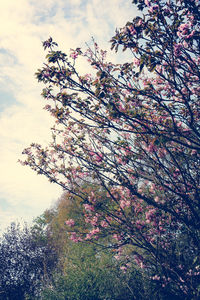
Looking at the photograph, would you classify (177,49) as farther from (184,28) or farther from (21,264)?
(21,264)

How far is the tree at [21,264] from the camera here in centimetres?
1365

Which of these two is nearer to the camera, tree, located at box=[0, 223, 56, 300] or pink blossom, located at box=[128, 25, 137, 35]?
pink blossom, located at box=[128, 25, 137, 35]

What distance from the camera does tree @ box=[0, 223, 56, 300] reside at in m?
13.6

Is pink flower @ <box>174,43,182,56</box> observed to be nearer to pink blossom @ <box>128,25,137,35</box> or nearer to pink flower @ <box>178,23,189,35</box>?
pink flower @ <box>178,23,189,35</box>

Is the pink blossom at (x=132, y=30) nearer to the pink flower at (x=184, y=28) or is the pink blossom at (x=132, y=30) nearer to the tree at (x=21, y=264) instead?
the pink flower at (x=184, y=28)

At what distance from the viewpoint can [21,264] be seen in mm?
15484

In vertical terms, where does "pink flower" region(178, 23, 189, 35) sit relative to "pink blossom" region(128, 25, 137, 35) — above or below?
below

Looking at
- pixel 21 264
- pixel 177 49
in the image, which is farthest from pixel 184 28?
pixel 21 264

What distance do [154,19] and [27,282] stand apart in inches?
678

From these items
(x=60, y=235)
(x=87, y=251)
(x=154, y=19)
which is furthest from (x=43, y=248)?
(x=154, y=19)

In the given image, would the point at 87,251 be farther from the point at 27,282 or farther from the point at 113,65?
Result: the point at 113,65

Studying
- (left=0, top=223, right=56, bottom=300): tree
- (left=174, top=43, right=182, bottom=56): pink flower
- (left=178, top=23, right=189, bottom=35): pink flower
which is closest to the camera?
(left=178, top=23, right=189, bottom=35): pink flower

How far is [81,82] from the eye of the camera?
13.3 ft

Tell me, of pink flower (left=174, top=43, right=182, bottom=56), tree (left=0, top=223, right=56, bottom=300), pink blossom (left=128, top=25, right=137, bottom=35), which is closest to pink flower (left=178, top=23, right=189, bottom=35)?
pink flower (left=174, top=43, right=182, bottom=56)
